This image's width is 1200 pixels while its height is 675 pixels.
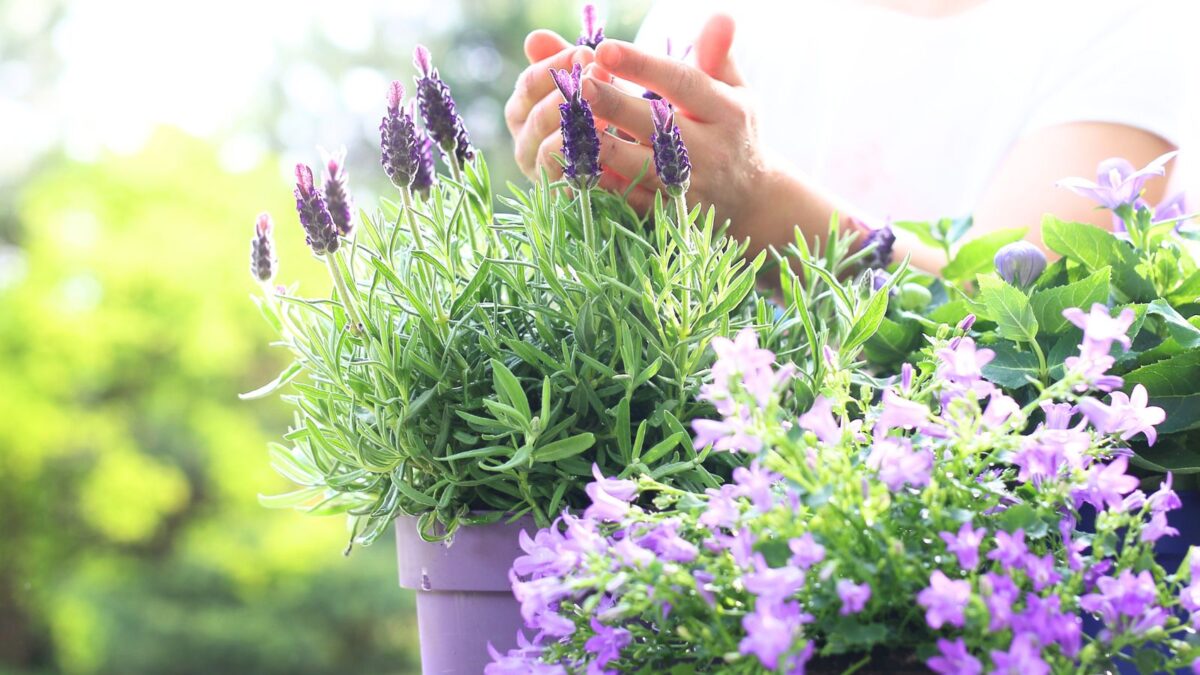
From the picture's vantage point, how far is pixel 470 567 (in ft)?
1.62

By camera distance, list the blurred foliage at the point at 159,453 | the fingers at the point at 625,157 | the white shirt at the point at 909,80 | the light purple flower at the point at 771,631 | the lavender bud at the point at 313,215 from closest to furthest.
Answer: the light purple flower at the point at 771,631, the lavender bud at the point at 313,215, the fingers at the point at 625,157, the white shirt at the point at 909,80, the blurred foliage at the point at 159,453

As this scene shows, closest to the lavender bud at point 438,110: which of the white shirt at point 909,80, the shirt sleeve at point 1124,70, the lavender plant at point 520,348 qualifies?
the lavender plant at point 520,348

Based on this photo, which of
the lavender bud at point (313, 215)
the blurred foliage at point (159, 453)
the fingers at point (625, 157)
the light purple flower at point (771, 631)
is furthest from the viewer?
the blurred foliage at point (159, 453)

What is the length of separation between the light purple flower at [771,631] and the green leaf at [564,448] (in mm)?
145

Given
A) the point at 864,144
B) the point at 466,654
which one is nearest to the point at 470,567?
the point at 466,654

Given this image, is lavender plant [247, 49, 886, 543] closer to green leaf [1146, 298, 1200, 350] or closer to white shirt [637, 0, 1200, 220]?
green leaf [1146, 298, 1200, 350]

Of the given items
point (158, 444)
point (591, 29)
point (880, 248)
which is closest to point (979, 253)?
point (880, 248)

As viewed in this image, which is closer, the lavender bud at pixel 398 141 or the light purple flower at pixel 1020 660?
the light purple flower at pixel 1020 660

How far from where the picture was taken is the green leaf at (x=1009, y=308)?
476 mm

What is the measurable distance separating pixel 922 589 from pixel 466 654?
24 centimetres

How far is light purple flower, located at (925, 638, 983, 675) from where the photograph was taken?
0.32 metres

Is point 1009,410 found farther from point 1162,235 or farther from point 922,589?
point 1162,235

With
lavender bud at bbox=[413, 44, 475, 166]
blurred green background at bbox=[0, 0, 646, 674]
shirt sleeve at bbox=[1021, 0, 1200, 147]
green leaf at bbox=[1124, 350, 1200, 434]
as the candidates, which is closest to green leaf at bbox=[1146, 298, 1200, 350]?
green leaf at bbox=[1124, 350, 1200, 434]

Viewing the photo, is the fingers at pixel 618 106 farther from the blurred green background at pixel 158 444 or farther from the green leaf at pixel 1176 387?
the blurred green background at pixel 158 444
